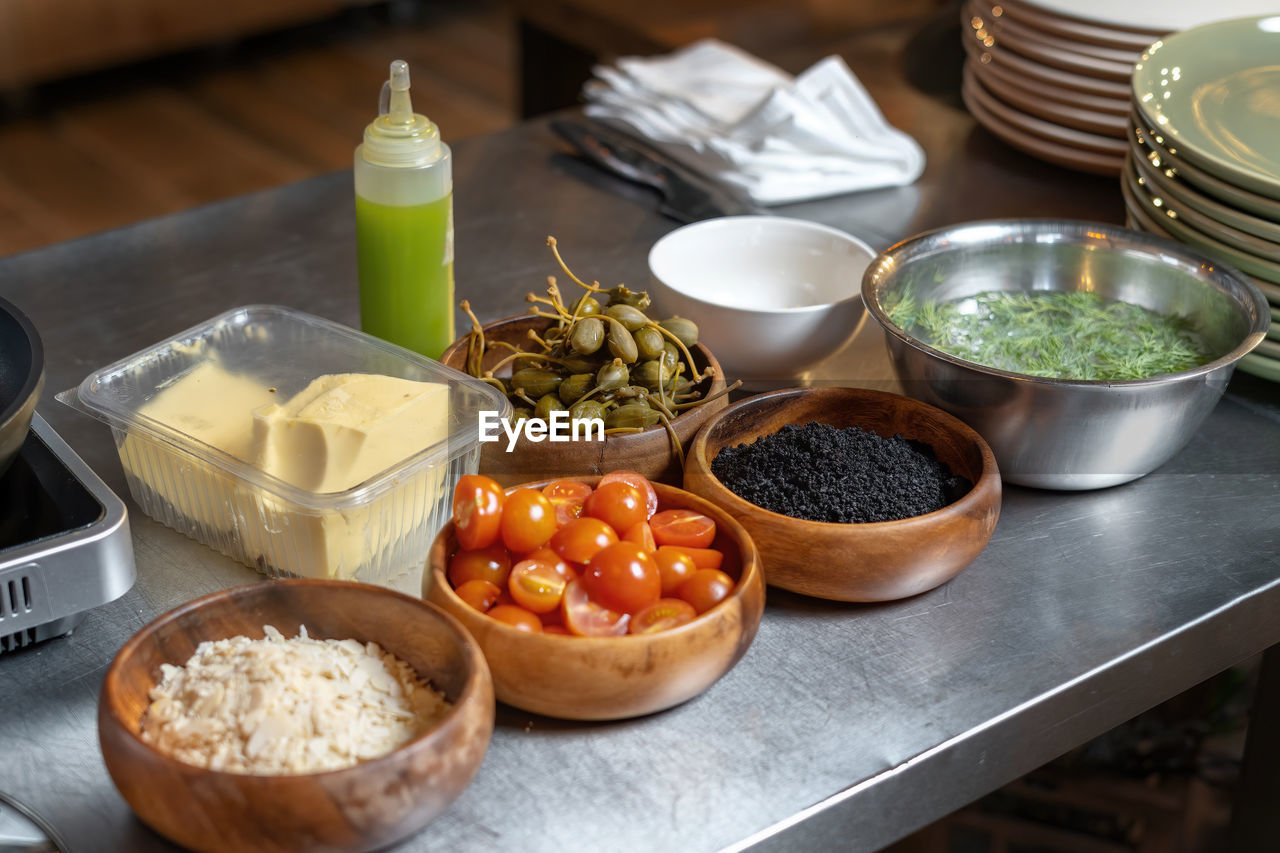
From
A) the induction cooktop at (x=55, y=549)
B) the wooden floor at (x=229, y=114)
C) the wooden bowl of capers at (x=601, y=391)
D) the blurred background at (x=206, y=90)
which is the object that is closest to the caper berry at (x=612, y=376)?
the wooden bowl of capers at (x=601, y=391)

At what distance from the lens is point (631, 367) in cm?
104

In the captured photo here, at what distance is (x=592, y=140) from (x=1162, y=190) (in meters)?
0.73

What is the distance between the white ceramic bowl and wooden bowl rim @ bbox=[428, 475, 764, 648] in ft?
0.86

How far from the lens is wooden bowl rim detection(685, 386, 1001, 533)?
902 millimetres

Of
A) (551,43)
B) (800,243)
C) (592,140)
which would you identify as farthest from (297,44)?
(800,243)

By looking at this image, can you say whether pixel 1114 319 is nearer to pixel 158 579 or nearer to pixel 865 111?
pixel 865 111

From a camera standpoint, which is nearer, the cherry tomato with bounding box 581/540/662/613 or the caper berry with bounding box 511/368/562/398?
the cherry tomato with bounding box 581/540/662/613

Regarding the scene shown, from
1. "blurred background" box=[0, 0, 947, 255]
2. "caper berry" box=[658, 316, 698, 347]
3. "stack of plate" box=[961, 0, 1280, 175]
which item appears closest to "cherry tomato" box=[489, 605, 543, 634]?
"caper berry" box=[658, 316, 698, 347]

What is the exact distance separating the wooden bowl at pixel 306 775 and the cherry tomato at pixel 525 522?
9 cm

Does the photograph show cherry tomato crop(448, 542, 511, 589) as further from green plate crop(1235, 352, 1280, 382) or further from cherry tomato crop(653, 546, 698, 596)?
green plate crop(1235, 352, 1280, 382)

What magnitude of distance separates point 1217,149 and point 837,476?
1.97 feet

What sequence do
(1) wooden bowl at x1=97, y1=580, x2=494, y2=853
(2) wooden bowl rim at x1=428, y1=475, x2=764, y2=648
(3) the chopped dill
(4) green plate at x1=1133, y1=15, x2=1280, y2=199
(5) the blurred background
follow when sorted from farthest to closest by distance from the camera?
(5) the blurred background → (4) green plate at x1=1133, y1=15, x2=1280, y2=199 → (3) the chopped dill → (2) wooden bowl rim at x1=428, y1=475, x2=764, y2=648 → (1) wooden bowl at x1=97, y1=580, x2=494, y2=853

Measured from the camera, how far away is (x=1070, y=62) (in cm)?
156

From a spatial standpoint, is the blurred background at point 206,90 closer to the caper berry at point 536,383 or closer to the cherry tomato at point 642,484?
the caper berry at point 536,383
